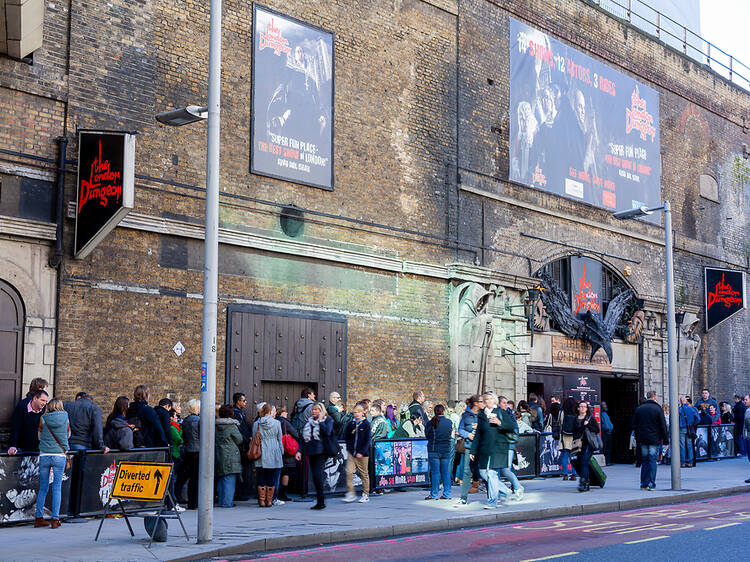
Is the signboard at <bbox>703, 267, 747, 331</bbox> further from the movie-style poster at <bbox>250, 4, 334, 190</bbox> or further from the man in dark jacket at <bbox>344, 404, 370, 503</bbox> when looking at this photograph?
the man in dark jacket at <bbox>344, 404, 370, 503</bbox>

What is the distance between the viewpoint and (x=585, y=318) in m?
26.6

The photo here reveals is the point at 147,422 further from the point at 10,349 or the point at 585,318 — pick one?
the point at 585,318

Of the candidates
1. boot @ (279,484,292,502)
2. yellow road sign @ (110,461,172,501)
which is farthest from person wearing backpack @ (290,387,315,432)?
yellow road sign @ (110,461,172,501)

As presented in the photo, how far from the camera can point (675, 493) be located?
57.1 feet

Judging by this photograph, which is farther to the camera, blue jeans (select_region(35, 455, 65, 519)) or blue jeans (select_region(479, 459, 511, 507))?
blue jeans (select_region(479, 459, 511, 507))

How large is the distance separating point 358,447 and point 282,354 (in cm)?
382

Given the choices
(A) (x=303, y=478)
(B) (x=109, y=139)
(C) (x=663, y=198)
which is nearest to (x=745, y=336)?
(C) (x=663, y=198)

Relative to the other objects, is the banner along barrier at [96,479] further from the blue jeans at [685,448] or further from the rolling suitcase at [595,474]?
the blue jeans at [685,448]

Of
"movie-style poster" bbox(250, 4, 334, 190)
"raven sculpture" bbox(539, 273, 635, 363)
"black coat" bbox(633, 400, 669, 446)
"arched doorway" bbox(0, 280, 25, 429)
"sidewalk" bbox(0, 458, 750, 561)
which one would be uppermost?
"movie-style poster" bbox(250, 4, 334, 190)

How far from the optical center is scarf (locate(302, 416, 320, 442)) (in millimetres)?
15109

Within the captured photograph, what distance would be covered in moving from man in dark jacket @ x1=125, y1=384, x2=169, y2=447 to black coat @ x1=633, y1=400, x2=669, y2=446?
29.7ft

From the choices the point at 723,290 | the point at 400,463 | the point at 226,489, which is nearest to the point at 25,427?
the point at 226,489

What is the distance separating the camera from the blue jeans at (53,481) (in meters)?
12.3

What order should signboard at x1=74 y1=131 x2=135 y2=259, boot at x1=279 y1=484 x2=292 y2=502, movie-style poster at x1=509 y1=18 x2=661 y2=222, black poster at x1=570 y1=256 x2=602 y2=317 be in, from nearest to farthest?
signboard at x1=74 y1=131 x2=135 y2=259 < boot at x1=279 y1=484 x2=292 y2=502 < movie-style poster at x1=509 y1=18 x2=661 y2=222 < black poster at x1=570 y1=256 x2=602 y2=317
